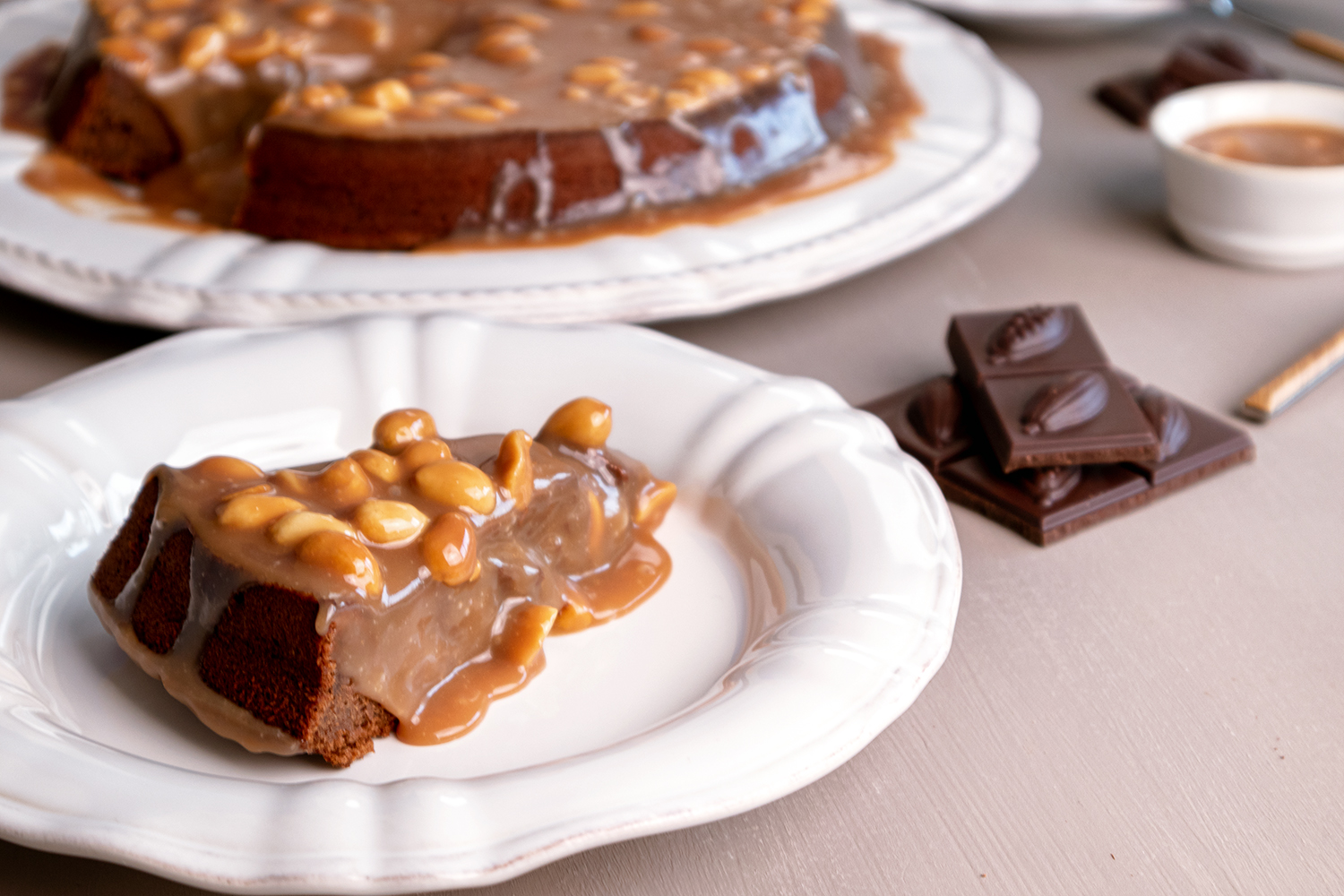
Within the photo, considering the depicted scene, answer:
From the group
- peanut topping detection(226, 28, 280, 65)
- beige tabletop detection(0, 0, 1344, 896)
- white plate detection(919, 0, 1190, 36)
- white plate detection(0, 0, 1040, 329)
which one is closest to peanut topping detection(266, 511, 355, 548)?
beige tabletop detection(0, 0, 1344, 896)

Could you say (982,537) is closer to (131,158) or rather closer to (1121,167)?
(1121,167)

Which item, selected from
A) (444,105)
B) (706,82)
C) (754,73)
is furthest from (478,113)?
(754,73)

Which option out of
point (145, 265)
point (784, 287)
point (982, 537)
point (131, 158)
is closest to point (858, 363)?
point (784, 287)

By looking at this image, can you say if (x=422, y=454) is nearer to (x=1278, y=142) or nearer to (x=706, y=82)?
(x=706, y=82)

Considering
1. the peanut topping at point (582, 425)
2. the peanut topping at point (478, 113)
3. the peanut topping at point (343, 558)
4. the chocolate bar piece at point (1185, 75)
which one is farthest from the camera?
the chocolate bar piece at point (1185, 75)

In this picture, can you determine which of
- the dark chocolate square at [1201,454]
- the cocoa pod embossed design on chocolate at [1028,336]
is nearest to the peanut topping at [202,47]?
the cocoa pod embossed design on chocolate at [1028,336]

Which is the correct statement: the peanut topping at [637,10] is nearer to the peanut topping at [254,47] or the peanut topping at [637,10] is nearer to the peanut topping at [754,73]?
the peanut topping at [754,73]
